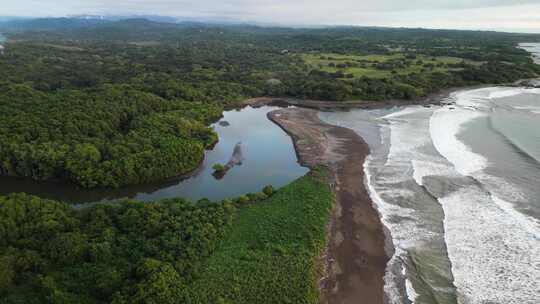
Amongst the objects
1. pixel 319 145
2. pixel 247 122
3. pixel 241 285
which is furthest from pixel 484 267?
pixel 247 122

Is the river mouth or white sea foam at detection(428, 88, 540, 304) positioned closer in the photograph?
white sea foam at detection(428, 88, 540, 304)

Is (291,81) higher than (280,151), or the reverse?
(291,81)

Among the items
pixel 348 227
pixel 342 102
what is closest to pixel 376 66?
pixel 342 102

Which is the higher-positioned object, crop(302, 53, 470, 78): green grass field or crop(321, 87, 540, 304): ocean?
crop(302, 53, 470, 78): green grass field

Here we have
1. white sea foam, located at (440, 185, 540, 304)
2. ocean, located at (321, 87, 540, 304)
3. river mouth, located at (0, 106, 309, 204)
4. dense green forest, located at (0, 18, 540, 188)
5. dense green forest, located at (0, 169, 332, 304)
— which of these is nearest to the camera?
dense green forest, located at (0, 169, 332, 304)

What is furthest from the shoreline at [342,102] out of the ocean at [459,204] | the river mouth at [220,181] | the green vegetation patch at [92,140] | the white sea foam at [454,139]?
the green vegetation patch at [92,140]

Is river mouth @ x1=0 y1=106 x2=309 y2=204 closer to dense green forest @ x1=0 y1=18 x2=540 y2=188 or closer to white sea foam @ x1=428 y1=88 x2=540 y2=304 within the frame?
dense green forest @ x1=0 y1=18 x2=540 y2=188

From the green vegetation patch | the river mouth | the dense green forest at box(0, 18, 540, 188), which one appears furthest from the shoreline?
the green vegetation patch

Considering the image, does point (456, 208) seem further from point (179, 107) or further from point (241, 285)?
point (179, 107)
